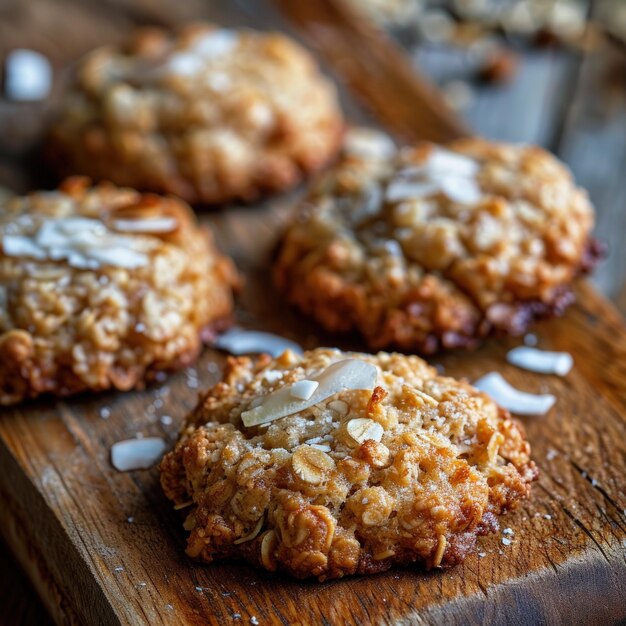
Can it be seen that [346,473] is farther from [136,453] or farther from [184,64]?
[184,64]

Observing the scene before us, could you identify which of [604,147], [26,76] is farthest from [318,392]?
[604,147]

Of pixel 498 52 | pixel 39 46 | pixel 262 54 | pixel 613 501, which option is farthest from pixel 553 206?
pixel 39 46

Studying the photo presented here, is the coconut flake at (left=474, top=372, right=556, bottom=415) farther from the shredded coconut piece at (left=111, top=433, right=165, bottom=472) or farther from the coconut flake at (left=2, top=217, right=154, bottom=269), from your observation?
the coconut flake at (left=2, top=217, right=154, bottom=269)

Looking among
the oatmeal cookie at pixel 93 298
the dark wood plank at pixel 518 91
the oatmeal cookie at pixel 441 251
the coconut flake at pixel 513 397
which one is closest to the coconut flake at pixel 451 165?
the oatmeal cookie at pixel 441 251

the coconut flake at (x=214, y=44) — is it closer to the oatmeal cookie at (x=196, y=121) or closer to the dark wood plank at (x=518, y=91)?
the oatmeal cookie at (x=196, y=121)

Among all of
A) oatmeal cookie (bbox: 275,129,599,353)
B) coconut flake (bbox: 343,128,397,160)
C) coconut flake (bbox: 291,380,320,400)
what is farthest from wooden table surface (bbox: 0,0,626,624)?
coconut flake (bbox: 291,380,320,400)
